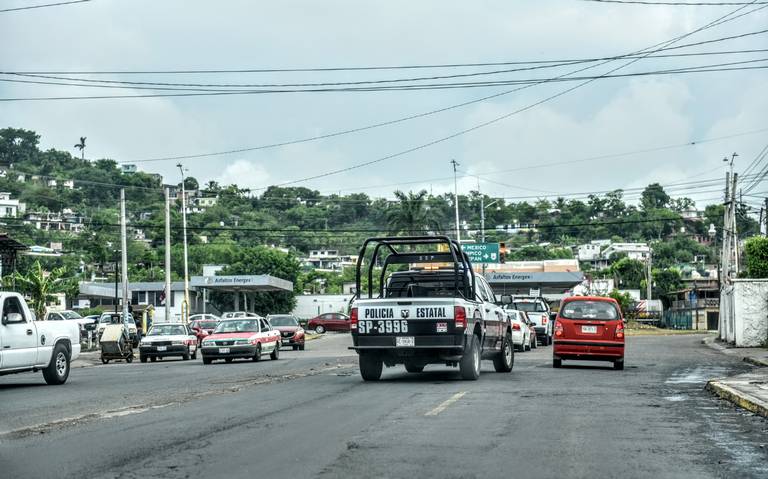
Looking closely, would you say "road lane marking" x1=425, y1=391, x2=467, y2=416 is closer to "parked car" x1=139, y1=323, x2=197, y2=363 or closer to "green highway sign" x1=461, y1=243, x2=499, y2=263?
"parked car" x1=139, y1=323, x2=197, y2=363

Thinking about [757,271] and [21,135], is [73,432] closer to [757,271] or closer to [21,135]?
[757,271]

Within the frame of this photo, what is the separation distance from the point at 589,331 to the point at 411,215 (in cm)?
6239

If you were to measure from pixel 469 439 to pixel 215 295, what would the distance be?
88.1 meters

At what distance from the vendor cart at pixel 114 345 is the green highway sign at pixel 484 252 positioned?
1353 inches

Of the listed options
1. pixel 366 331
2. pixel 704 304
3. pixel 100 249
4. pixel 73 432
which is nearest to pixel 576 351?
pixel 366 331

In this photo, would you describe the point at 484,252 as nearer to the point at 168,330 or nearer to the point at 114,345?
the point at 168,330

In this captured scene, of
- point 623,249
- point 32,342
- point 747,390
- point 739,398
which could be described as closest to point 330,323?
point 32,342

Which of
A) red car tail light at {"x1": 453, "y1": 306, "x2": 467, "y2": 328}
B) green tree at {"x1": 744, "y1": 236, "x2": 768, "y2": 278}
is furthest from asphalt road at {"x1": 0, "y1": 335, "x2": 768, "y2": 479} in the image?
green tree at {"x1": 744, "y1": 236, "x2": 768, "y2": 278}

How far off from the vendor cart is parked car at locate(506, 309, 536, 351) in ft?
47.7

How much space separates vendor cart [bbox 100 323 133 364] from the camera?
125 ft

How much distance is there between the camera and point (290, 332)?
47.3 metres

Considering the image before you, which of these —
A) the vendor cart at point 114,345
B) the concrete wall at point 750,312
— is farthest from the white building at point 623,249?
the vendor cart at point 114,345

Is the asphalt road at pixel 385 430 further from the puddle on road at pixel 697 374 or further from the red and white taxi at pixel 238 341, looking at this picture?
the red and white taxi at pixel 238 341

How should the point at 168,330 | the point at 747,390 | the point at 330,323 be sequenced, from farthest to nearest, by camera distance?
the point at 330,323 < the point at 168,330 < the point at 747,390
